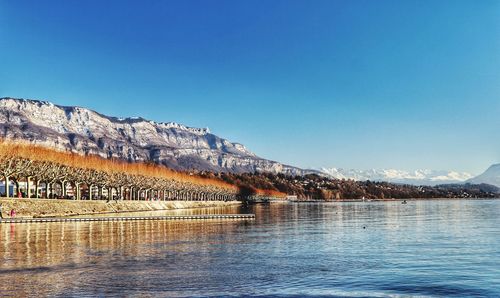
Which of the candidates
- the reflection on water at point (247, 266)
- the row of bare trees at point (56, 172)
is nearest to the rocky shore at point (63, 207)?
the row of bare trees at point (56, 172)

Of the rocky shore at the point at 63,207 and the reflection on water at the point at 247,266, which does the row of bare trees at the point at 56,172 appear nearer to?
the rocky shore at the point at 63,207

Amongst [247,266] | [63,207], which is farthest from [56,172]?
[247,266]

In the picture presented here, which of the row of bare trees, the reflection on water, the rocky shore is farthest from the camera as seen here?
the row of bare trees

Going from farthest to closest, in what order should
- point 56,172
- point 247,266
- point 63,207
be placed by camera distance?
point 56,172
point 63,207
point 247,266

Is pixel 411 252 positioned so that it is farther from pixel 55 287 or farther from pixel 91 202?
pixel 91 202

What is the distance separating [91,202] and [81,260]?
80.8 m

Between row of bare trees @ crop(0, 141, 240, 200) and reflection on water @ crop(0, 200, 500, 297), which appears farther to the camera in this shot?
row of bare trees @ crop(0, 141, 240, 200)

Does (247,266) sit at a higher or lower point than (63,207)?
lower

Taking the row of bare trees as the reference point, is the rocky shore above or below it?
below

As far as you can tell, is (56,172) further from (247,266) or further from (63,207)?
(247,266)

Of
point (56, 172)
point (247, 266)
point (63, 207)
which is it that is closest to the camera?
point (247, 266)

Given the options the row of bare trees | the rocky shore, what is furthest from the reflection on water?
the row of bare trees

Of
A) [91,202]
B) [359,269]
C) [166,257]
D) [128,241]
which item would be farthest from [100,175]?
[359,269]

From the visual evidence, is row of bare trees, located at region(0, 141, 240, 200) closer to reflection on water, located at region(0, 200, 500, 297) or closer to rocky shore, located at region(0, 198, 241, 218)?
rocky shore, located at region(0, 198, 241, 218)
